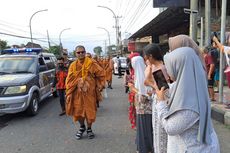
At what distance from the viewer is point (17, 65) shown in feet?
30.0

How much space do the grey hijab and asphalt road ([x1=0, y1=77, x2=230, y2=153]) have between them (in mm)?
3175

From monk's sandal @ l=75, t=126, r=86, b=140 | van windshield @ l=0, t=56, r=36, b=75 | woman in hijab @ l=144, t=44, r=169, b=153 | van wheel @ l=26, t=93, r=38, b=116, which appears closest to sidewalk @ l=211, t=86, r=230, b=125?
monk's sandal @ l=75, t=126, r=86, b=140

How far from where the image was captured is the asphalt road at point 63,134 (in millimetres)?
5395

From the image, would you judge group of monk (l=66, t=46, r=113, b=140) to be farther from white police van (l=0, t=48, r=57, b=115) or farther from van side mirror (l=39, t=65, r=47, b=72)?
van side mirror (l=39, t=65, r=47, b=72)

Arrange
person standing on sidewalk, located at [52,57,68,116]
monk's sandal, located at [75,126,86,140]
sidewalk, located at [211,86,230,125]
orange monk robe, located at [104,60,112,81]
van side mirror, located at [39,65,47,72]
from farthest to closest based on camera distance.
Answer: orange monk robe, located at [104,60,112,81], van side mirror, located at [39,65,47,72], person standing on sidewalk, located at [52,57,68,116], sidewalk, located at [211,86,230,125], monk's sandal, located at [75,126,86,140]

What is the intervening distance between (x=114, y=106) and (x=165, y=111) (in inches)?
289

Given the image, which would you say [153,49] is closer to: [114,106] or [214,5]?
[114,106]

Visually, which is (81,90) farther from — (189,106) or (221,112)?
(189,106)

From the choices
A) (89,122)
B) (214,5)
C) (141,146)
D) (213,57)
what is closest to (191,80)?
(141,146)

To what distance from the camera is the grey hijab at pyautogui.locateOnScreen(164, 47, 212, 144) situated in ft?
6.72

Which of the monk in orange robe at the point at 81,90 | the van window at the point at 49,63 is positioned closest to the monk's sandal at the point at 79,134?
the monk in orange robe at the point at 81,90

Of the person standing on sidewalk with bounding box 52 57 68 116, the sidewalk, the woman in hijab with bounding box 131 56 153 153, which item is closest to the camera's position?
the woman in hijab with bounding box 131 56 153 153

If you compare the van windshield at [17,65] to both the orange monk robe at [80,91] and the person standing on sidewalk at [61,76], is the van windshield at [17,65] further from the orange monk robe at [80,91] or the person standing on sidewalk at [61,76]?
the orange monk robe at [80,91]

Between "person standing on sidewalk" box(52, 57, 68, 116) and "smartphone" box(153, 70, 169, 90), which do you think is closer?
"smartphone" box(153, 70, 169, 90)
